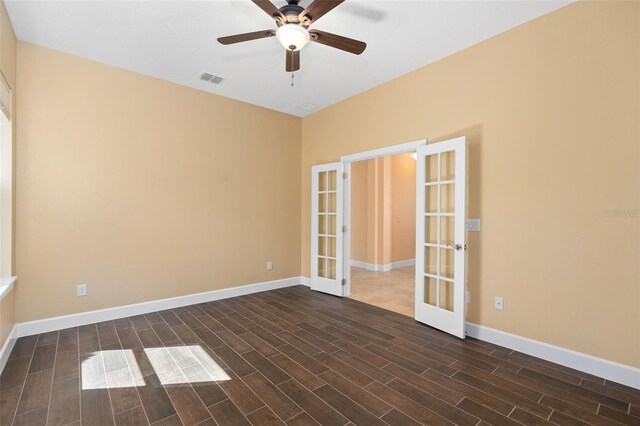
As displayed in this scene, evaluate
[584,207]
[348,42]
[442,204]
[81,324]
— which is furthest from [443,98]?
[81,324]

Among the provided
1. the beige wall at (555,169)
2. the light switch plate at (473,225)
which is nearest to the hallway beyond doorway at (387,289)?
the beige wall at (555,169)

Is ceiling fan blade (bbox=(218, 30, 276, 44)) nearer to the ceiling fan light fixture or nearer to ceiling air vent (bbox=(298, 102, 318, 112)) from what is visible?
the ceiling fan light fixture

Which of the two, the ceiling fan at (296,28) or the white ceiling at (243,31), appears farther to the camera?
the white ceiling at (243,31)

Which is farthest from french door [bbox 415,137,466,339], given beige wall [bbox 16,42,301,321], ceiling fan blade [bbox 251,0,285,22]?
beige wall [bbox 16,42,301,321]

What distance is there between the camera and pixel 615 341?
2396 millimetres

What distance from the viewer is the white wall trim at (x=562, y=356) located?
7.67ft

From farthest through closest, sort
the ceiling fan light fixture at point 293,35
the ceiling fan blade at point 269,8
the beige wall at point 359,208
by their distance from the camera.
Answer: the beige wall at point 359,208 < the ceiling fan light fixture at point 293,35 < the ceiling fan blade at point 269,8

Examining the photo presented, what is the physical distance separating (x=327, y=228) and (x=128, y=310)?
3068 millimetres

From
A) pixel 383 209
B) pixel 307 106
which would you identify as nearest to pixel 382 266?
pixel 383 209

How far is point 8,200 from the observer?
2.94m

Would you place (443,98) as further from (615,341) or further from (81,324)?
(81,324)

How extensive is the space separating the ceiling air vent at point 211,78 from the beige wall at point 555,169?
9.23 feet

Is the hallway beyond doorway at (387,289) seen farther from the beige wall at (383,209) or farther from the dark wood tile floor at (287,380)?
the dark wood tile floor at (287,380)

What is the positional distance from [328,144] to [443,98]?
83.5 inches
